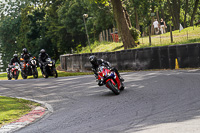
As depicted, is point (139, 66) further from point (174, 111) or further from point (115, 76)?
point (174, 111)

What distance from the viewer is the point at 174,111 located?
7281 mm

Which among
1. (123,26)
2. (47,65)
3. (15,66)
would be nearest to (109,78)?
(47,65)

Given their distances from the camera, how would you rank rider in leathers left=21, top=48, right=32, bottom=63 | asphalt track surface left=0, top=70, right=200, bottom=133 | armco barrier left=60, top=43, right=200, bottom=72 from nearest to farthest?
asphalt track surface left=0, top=70, right=200, bottom=133 < armco barrier left=60, top=43, right=200, bottom=72 < rider in leathers left=21, top=48, right=32, bottom=63

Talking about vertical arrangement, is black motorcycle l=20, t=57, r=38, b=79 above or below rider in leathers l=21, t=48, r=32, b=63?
below

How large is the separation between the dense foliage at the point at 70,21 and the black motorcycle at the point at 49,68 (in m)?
19.2

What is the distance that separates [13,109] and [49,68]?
11882 millimetres

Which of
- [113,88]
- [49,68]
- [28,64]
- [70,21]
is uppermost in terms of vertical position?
[70,21]

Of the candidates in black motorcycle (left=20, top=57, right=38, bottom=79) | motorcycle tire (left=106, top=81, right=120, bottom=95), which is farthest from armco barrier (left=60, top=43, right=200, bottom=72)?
motorcycle tire (left=106, top=81, right=120, bottom=95)

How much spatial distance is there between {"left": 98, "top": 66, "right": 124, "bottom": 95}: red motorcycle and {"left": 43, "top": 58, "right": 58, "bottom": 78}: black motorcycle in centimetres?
1048

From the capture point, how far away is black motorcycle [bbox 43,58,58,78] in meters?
21.1

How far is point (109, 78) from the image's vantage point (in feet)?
35.4

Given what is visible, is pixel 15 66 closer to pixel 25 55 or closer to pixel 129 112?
pixel 25 55

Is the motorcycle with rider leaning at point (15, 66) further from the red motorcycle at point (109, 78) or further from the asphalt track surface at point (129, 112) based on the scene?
the red motorcycle at point (109, 78)

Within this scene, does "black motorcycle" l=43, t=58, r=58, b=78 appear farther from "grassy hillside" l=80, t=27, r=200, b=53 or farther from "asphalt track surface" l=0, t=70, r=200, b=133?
"asphalt track surface" l=0, t=70, r=200, b=133
